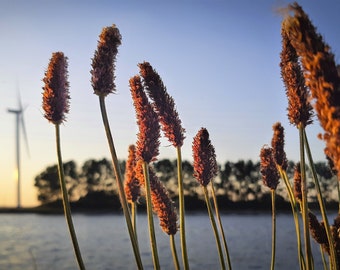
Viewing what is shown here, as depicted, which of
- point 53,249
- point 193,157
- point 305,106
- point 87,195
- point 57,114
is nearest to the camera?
point 305,106

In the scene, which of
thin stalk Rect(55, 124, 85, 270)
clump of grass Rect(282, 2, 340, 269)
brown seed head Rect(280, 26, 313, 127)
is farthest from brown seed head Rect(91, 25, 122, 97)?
clump of grass Rect(282, 2, 340, 269)

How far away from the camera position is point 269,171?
4.95 meters

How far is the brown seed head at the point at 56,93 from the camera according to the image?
142 inches

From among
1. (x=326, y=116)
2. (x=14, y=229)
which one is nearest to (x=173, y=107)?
(x=326, y=116)

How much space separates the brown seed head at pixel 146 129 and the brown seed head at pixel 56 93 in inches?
20.8

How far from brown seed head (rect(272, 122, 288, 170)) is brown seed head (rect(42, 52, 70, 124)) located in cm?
204

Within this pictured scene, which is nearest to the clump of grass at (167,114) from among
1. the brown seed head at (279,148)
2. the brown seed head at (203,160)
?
the brown seed head at (203,160)

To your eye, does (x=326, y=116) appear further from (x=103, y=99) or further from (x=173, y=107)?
(x=173, y=107)

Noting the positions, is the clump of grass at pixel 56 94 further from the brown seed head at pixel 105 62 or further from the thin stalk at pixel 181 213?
the thin stalk at pixel 181 213

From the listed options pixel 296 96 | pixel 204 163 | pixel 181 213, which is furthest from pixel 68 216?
pixel 296 96

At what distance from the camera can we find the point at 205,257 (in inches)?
3017

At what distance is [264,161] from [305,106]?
1803 mm

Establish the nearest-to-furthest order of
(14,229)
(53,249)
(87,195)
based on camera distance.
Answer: (53,249) < (87,195) < (14,229)

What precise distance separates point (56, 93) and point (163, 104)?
2.62 ft
